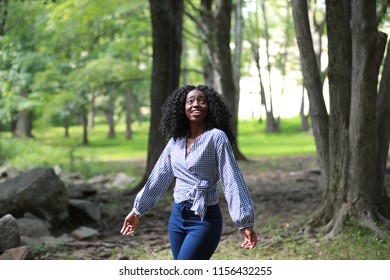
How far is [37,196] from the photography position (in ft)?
21.2

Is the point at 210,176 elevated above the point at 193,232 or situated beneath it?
elevated above

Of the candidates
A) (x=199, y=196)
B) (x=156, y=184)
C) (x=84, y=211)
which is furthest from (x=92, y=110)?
(x=199, y=196)

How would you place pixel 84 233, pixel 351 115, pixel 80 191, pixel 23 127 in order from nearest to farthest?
pixel 351 115 < pixel 84 233 < pixel 80 191 < pixel 23 127

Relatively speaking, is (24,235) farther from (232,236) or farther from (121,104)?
(121,104)

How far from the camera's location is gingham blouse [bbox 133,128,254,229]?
2.92m

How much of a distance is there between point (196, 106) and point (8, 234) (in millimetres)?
2682

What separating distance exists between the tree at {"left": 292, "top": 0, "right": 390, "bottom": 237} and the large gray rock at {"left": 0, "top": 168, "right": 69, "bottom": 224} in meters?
3.00

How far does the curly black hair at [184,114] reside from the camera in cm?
303

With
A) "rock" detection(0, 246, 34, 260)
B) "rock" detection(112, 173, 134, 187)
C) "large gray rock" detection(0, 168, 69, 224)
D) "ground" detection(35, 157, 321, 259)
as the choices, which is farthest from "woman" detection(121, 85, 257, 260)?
"rock" detection(112, 173, 134, 187)

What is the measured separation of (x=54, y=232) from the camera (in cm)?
652

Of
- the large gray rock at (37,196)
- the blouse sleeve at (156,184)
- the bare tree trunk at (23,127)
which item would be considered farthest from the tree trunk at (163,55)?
the bare tree trunk at (23,127)

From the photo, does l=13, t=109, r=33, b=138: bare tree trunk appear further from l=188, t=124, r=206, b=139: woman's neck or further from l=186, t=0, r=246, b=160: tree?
l=188, t=124, r=206, b=139: woman's neck

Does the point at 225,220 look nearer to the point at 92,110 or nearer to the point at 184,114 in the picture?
the point at 184,114
